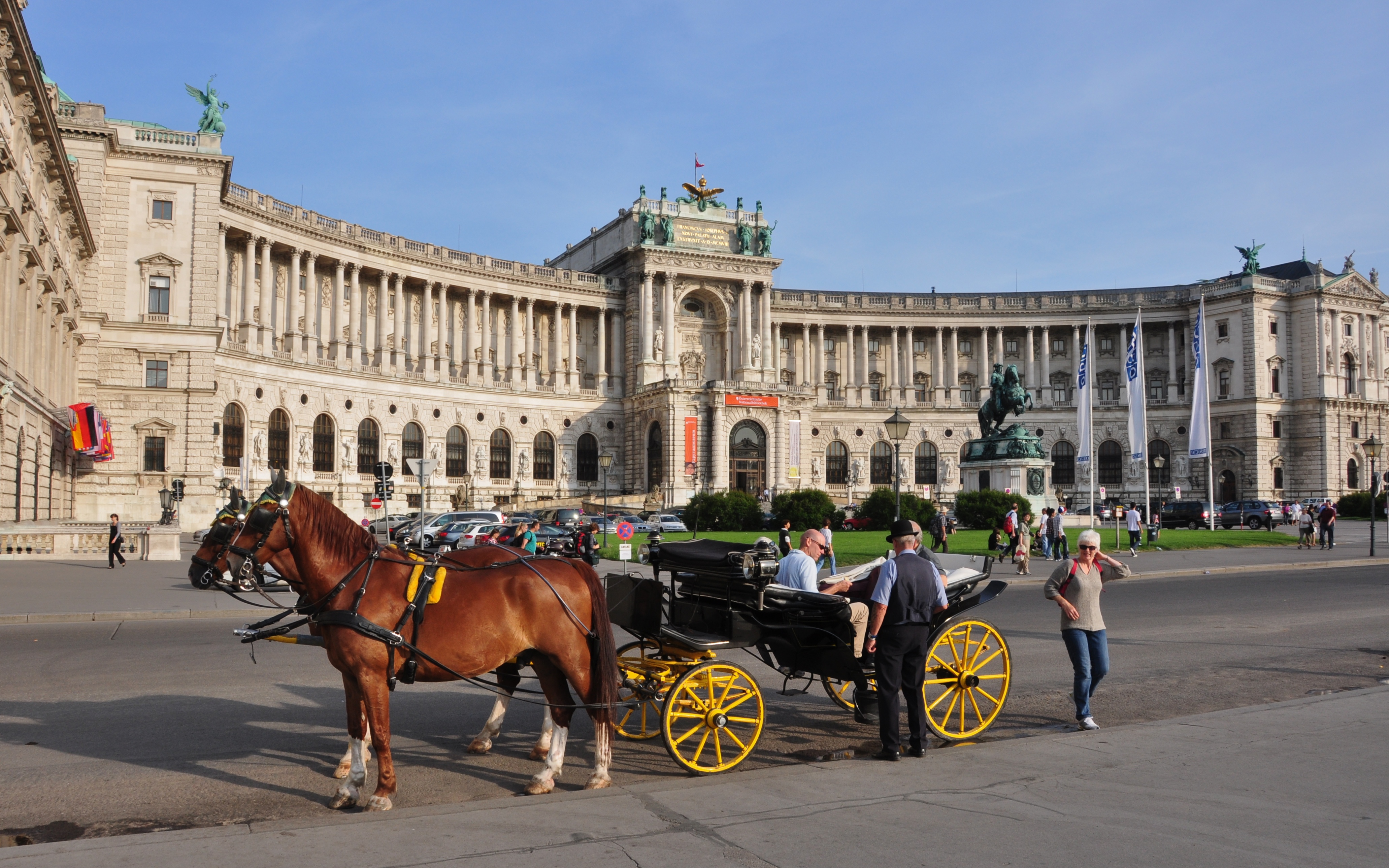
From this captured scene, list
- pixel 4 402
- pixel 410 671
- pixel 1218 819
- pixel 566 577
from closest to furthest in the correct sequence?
pixel 1218 819 → pixel 410 671 → pixel 566 577 → pixel 4 402

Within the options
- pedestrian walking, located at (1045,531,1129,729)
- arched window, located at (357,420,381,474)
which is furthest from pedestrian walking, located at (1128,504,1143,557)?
arched window, located at (357,420,381,474)

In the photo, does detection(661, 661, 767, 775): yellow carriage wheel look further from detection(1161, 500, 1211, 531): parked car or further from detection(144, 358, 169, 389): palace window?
detection(1161, 500, 1211, 531): parked car

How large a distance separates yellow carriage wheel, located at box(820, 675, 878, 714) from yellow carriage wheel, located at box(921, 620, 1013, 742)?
54cm

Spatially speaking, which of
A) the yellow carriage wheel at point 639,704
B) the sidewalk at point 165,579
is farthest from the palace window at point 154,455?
the yellow carriage wheel at point 639,704

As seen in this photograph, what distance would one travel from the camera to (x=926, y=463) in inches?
3639

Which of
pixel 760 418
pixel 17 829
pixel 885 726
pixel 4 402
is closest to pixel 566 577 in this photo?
pixel 885 726

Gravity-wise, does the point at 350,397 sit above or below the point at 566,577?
above

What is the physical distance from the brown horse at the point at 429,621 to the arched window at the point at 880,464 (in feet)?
275

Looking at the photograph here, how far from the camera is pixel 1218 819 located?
6.96 meters

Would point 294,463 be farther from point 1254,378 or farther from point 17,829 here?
point 1254,378

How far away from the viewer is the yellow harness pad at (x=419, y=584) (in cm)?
811

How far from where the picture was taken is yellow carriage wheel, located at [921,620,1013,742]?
10.0 meters

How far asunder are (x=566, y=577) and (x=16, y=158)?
35703 millimetres

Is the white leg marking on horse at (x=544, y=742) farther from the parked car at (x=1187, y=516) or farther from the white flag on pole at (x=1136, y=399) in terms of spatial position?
the parked car at (x=1187, y=516)
